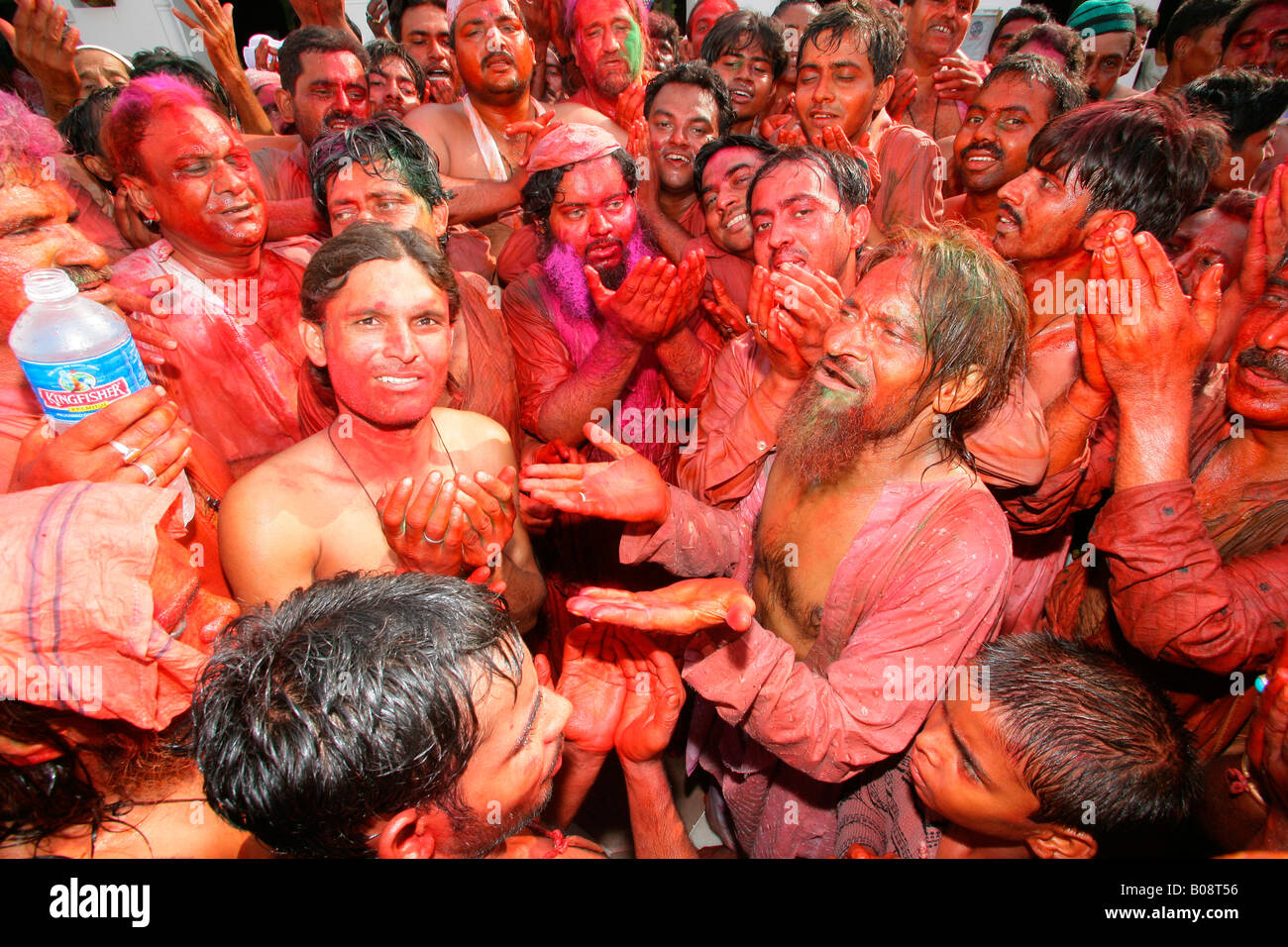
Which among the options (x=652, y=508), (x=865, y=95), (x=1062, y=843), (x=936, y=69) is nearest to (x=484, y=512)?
(x=652, y=508)

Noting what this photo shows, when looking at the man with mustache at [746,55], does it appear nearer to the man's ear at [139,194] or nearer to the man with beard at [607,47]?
the man with beard at [607,47]

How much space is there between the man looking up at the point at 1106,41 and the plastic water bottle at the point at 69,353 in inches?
296

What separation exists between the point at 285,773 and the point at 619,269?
117 inches

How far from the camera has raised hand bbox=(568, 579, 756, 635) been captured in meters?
1.72

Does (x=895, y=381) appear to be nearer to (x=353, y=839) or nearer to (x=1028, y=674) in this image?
(x=1028, y=674)

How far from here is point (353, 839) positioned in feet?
4.56

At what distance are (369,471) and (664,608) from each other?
4.13 ft

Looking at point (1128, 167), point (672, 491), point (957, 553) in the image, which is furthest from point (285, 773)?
point (1128, 167)

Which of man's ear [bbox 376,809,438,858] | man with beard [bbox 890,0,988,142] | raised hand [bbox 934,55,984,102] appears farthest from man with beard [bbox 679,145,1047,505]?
raised hand [bbox 934,55,984,102]

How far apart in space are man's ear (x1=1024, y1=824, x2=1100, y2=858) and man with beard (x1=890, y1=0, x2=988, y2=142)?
201 inches

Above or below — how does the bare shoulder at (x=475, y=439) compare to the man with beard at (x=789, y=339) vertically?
below

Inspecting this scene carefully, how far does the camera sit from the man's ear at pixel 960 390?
207 centimetres

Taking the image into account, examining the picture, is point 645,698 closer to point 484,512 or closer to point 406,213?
point 484,512

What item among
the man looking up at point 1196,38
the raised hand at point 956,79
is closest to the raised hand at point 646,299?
the raised hand at point 956,79
